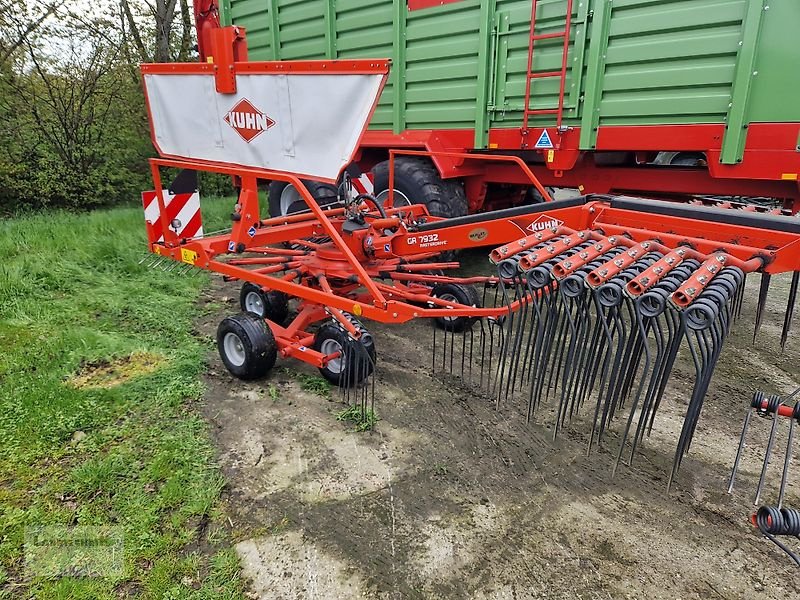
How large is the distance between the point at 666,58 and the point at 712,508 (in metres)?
2.89

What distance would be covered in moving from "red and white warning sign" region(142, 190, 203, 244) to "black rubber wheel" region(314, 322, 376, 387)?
1.48 m

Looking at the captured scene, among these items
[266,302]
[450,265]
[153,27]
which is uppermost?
[153,27]

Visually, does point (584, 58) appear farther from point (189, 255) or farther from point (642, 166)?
point (189, 255)

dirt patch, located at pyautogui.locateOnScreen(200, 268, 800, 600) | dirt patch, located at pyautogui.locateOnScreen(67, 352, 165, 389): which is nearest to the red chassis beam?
dirt patch, located at pyautogui.locateOnScreen(200, 268, 800, 600)

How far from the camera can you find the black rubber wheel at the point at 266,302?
13.5 feet

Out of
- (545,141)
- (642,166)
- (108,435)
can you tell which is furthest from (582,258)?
(642,166)

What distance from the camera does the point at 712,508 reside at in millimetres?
2377

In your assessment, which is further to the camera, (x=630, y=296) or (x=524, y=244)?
(x=524, y=244)

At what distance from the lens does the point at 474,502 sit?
7.84 ft

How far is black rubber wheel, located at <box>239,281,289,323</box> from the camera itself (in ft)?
13.5

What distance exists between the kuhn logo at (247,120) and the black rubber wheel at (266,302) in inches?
44.6

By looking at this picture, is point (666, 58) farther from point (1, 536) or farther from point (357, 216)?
point (1, 536)

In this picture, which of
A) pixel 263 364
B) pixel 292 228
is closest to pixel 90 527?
pixel 263 364

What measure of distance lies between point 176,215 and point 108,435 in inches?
72.1
